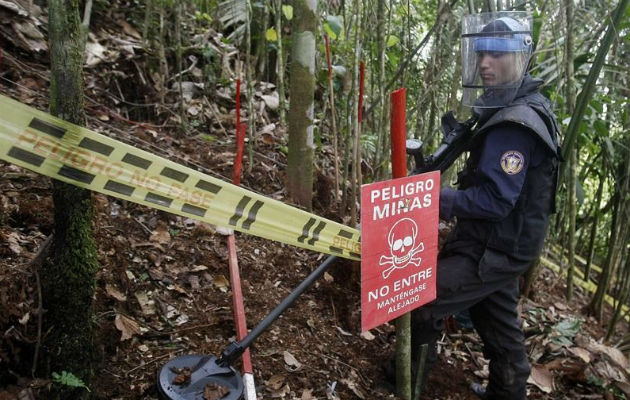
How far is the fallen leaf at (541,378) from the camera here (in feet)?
12.0

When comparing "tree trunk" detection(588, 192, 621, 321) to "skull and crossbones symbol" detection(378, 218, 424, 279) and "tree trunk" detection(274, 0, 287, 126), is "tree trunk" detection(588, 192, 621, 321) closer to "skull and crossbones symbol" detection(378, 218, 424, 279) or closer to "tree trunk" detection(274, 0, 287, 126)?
"skull and crossbones symbol" detection(378, 218, 424, 279)

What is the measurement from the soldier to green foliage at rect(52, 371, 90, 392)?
71.0 inches

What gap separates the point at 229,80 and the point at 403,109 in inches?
154

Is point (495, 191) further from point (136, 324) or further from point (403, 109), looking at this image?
point (136, 324)

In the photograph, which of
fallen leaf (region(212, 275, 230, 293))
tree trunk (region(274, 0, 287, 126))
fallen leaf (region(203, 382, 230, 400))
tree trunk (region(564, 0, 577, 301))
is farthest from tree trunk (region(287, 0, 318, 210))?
fallen leaf (region(203, 382, 230, 400))

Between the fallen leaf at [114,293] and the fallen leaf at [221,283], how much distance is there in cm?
70

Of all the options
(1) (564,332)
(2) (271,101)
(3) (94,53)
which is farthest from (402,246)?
(3) (94,53)

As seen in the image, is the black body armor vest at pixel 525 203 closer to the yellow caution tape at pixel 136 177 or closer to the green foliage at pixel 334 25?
the yellow caution tape at pixel 136 177

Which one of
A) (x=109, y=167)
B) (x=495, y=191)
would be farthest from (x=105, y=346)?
(x=495, y=191)

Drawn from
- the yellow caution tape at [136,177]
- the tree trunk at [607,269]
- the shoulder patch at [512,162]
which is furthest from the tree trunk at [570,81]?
the yellow caution tape at [136,177]

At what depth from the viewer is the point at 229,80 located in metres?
5.72

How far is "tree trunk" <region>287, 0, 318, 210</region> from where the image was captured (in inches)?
148

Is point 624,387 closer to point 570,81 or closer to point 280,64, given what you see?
point 570,81

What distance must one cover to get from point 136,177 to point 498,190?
1851 millimetres
